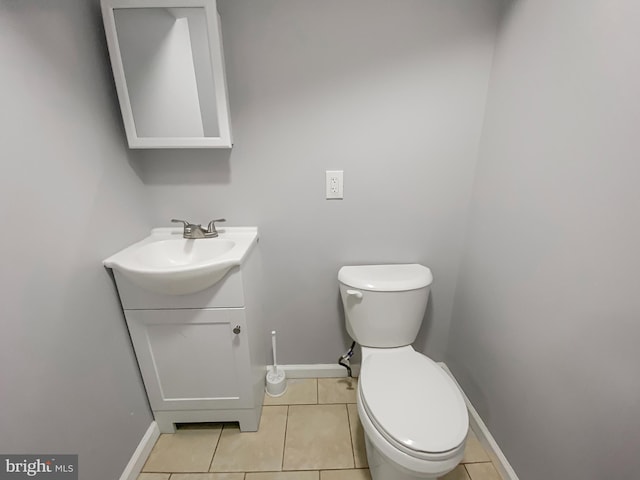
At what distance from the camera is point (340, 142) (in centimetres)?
119

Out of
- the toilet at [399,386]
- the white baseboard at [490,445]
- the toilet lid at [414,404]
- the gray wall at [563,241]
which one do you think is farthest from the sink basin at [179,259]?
the white baseboard at [490,445]

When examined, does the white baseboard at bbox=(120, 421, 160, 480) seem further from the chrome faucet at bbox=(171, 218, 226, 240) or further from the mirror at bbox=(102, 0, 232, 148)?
the mirror at bbox=(102, 0, 232, 148)

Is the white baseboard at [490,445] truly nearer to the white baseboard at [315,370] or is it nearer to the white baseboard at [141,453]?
the white baseboard at [315,370]

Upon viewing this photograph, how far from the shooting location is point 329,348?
1.53 metres

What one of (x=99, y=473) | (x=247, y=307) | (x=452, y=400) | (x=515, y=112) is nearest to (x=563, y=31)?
(x=515, y=112)

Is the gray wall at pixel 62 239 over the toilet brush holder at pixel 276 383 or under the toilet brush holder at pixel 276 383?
over

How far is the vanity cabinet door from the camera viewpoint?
1.06m

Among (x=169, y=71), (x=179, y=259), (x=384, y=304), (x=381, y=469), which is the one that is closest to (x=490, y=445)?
(x=381, y=469)

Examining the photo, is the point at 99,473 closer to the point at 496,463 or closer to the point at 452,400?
the point at 452,400


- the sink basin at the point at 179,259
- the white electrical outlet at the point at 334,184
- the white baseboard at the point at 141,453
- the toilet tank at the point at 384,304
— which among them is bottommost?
the white baseboard at the point at 141,453

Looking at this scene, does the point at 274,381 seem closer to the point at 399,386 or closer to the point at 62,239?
the point at 399,386

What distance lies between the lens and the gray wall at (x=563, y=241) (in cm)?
64

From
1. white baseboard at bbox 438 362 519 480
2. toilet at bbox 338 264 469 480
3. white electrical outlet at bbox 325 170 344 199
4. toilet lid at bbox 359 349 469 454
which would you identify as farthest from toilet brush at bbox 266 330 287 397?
white baseboard at bbox 438 362 519 480

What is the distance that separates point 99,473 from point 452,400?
122 cm
